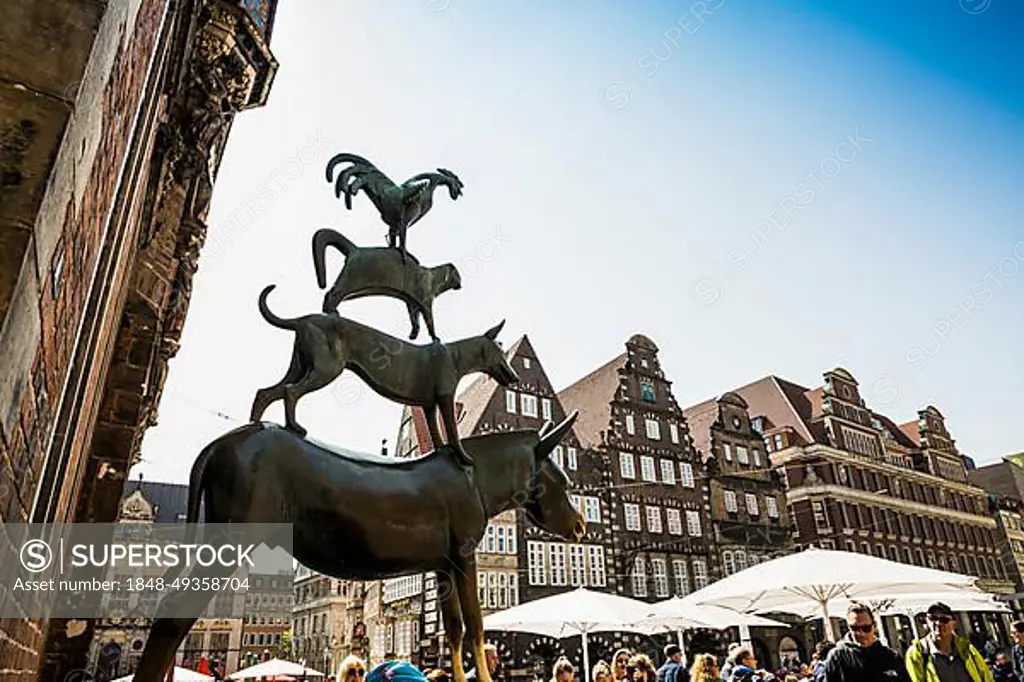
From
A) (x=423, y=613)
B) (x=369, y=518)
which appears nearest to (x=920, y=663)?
(x=369, y=518)

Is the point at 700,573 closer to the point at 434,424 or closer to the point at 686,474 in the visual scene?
the point at 686,474

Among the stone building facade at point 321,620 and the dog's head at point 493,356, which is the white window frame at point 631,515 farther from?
the dog's head at point 493,356

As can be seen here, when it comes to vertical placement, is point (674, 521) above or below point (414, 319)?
above

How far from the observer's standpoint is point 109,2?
1.16 metres

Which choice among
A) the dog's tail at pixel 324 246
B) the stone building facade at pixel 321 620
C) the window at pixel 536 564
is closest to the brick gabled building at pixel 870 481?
the window at pixel 536 564

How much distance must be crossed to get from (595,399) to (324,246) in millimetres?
30600

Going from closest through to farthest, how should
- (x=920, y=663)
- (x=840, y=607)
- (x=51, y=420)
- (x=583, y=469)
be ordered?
1. (x=51, y=420)
2. (x=920, y=663)
3. (x=840, y=607)
4. (x=583, y=469)

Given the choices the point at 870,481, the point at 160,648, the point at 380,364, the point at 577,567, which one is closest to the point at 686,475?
the point at 577,567

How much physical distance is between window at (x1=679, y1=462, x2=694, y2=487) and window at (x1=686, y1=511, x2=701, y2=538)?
141 cm

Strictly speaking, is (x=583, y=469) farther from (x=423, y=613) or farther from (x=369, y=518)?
(x=369, y=518)

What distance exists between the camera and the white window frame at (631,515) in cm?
2945

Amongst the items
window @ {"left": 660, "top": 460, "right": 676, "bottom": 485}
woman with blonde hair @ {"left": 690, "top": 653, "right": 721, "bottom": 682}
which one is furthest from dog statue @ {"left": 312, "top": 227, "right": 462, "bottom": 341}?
window @ {"left": 660, "top": 460, "right": 676, "bottom": 485}

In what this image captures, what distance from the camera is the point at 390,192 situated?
140 inches

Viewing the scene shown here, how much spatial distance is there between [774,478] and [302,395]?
37141mm
